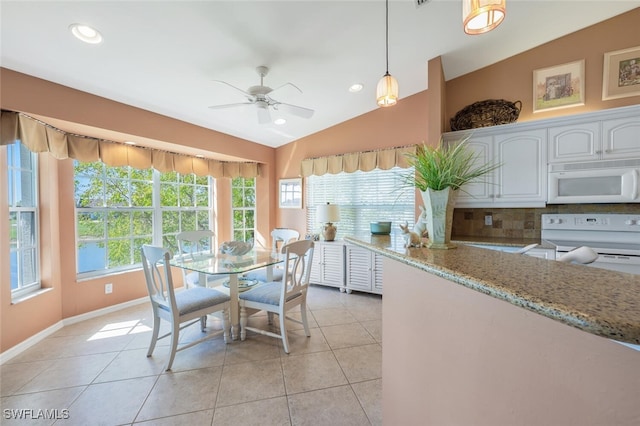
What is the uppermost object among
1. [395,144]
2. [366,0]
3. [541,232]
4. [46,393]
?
[366,0]

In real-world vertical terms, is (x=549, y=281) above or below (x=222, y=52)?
below

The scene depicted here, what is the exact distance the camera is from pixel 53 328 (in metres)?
2.78

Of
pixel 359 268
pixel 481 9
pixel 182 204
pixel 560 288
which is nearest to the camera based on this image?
pixel 560 288

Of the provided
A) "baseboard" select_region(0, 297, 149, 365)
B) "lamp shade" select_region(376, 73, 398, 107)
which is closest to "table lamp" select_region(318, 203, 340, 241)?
"lamp shade" select_region(376, 73, 398, 107)

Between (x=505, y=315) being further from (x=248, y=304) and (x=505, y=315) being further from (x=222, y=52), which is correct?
(x=222, y=52)

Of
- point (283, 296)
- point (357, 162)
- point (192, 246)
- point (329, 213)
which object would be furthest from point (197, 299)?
point (357, 162)

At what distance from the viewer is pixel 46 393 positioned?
6.12 ft

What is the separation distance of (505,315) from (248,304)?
2287mm

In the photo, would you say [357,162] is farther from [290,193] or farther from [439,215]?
[439,215]

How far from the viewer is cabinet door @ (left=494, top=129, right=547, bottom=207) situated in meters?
2.72

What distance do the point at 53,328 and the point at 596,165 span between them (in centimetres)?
571

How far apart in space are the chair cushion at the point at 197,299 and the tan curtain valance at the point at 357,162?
2.60 m

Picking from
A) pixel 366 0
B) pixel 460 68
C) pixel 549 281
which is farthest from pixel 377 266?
pixel 549 281

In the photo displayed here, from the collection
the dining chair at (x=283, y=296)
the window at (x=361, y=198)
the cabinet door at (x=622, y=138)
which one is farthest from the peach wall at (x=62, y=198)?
the cabinet door at (x=622, y=138)
